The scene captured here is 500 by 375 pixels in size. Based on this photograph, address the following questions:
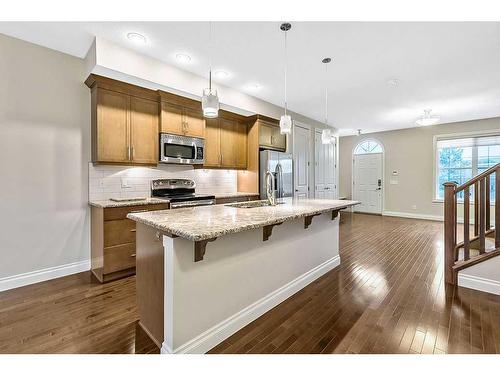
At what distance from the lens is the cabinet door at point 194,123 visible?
372cm

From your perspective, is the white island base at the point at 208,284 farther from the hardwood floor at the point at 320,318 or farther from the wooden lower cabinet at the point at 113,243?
the wooden lower cabinet at the point at 113,243

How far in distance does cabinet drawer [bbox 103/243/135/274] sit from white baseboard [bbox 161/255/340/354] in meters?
1.56

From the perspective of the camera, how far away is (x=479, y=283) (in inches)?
100

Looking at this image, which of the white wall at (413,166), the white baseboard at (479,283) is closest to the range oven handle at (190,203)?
the white baseboard at (479,283)

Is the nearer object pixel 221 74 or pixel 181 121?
pixel 221 74

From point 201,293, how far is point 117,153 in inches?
89.7

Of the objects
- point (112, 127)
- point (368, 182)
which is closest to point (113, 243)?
point (112, 127)

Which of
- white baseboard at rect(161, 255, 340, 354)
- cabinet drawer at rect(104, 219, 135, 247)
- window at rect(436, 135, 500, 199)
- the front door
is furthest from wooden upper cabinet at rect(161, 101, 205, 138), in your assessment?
the front door

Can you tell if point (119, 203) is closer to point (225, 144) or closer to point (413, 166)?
point (225, 144)

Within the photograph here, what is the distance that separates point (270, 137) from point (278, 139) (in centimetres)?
28

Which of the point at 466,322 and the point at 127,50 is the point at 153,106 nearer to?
the point at 127,50

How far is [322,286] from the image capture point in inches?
104

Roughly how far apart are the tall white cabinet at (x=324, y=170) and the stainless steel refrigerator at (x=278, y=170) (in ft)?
4.81
